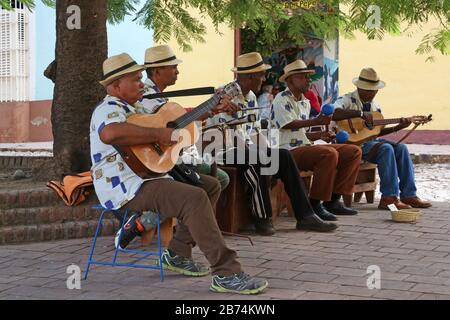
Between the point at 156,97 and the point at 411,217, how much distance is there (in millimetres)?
2905

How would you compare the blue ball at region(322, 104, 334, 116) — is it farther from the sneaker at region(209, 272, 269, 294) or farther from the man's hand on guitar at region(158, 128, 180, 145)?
the sneaker at region(209, 272, 269, 294)

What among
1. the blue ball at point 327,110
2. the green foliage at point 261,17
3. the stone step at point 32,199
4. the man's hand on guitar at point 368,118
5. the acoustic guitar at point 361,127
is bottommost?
the stone step at point 32,199

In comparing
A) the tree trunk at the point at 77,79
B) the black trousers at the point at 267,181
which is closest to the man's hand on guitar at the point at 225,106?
the black trousers at the point at 267,181

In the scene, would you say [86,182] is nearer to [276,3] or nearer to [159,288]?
[159,288]

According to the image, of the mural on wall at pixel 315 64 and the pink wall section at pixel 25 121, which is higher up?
the mural on wall at pixel 315 64

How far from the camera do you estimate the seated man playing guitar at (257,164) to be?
22.4 ft

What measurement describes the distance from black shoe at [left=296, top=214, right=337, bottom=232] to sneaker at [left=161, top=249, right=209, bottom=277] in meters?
1.72

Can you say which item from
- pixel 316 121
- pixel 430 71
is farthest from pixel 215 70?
pixel 316 121

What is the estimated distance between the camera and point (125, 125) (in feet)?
16.1

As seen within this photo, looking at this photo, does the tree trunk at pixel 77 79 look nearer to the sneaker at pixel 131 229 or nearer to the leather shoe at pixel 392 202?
the sneaker at pixel 131 229

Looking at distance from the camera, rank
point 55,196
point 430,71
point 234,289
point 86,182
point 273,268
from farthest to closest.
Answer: point 430,71 < point 55,196 < point 86,182 < point 273,268 < point 234,289

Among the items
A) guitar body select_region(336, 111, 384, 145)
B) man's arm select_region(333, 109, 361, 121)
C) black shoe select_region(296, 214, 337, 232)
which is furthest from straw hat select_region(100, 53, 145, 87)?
guitar body select_region(336, 111, 384, 145)

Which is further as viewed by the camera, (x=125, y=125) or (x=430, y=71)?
(x=430, y=71)

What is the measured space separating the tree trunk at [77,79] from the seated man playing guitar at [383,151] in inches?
93.1
